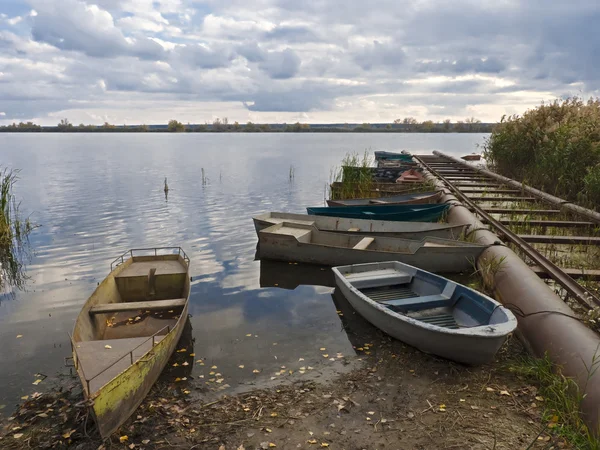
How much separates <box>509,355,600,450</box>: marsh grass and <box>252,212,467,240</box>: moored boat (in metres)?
7.14

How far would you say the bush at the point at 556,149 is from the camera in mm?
16734

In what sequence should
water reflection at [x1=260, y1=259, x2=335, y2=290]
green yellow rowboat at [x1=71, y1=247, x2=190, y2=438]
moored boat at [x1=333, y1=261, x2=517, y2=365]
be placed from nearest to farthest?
green yellow rowboat at [x1=71, y1=247, x2=190, y2=438] → moored boat at [x1=333, y1=261, x2=517, y2=365] → water reflection at [x1=260, y1=259, x2=335, y2=290]

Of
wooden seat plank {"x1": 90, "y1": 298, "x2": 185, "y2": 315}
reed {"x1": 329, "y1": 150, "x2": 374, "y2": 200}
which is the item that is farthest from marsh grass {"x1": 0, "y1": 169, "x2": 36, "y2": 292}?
reed {"x1": 329, "y1": 150, "x2": 374, "y2": 200}

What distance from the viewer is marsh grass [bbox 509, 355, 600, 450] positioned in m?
5.46

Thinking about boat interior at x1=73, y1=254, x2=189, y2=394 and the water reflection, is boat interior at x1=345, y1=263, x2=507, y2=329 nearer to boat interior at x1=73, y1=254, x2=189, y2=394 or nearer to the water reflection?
the water reflection

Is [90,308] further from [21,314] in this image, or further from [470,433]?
[470,433]

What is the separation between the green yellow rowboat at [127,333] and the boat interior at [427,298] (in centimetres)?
415

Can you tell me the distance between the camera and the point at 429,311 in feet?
30.1

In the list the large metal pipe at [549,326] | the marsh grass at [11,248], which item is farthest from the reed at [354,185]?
the marsh grass at [11,248]

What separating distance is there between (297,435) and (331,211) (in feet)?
40.2

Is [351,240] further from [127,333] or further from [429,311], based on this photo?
[127,333]

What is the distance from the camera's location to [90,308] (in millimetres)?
8680

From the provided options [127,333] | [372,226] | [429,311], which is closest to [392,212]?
[372,226]

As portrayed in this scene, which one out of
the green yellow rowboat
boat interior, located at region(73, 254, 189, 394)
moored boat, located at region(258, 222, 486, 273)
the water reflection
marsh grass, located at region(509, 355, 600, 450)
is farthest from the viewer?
the water reflection
